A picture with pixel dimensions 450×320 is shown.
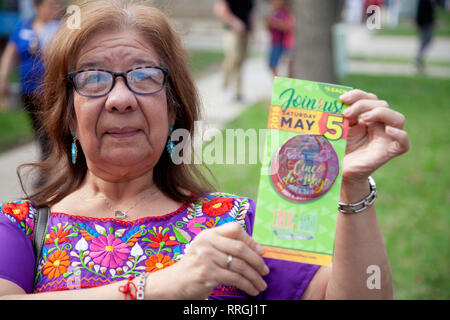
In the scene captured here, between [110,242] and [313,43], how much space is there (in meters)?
4.13

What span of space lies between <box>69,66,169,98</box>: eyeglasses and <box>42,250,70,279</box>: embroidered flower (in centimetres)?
58

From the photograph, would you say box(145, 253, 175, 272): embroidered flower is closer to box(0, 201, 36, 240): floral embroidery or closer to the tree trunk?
box(0, 201, 36, 240): floral embroidery

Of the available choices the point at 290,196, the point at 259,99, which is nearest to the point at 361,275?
the point at 290,196

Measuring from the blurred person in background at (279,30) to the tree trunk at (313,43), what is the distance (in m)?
4.87

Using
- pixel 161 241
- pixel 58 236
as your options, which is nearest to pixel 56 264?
pixel 58 236

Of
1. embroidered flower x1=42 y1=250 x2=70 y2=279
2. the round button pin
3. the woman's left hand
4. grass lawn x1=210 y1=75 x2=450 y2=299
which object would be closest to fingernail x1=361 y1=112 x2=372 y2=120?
the woman's left hand

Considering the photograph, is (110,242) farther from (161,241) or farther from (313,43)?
(313,43)

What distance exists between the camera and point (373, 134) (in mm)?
1558

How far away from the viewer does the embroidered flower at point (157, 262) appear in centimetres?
174

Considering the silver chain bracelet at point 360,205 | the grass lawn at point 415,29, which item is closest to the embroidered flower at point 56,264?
the silver chain bracelet at point 360,205

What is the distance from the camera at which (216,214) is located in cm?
191

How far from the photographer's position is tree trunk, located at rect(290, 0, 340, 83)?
5.23 meters
